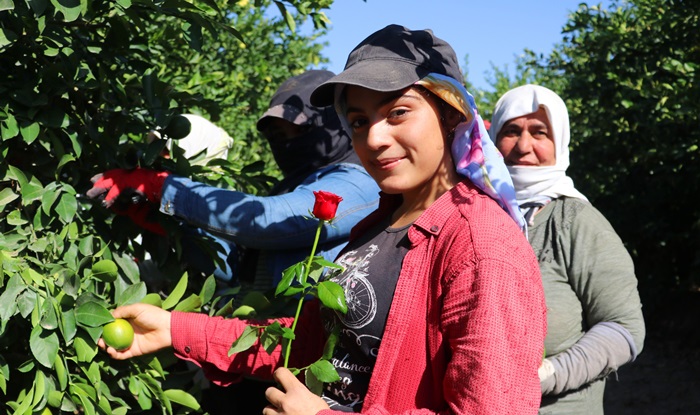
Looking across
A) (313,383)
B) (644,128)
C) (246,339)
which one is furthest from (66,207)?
(644,128)

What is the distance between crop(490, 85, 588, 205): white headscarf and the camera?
8.62ft

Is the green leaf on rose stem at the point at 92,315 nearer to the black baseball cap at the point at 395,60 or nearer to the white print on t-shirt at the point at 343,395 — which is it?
the white print on t-shirt at the point at 343,395

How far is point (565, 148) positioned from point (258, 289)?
1.10 m

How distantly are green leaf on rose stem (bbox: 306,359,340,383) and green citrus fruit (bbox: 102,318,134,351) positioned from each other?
0.54m

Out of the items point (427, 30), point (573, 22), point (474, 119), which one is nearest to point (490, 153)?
point (474, 119)

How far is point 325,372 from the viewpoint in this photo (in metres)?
1.59

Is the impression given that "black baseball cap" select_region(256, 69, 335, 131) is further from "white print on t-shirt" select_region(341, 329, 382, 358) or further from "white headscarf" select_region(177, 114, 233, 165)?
"white print on t-shirt" select_region(341, 329, 382, 358)

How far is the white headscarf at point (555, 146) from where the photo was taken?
2.63m

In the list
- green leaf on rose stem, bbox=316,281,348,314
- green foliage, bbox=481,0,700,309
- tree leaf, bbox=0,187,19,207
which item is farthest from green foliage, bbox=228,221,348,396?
green foliage, bbox=481,0,700,309

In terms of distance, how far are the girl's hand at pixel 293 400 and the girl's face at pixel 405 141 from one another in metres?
0.42

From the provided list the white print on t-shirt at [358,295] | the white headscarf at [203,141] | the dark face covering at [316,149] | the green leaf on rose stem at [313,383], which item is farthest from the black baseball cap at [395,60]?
the white headscarf at [203,141]

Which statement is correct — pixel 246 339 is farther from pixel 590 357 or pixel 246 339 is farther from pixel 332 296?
pixel 590 357

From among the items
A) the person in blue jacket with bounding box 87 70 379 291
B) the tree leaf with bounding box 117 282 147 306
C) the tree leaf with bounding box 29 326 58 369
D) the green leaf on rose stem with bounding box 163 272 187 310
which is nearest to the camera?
the tree leaf with bounding box 29 326 58 369

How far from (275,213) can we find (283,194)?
0.37ft
